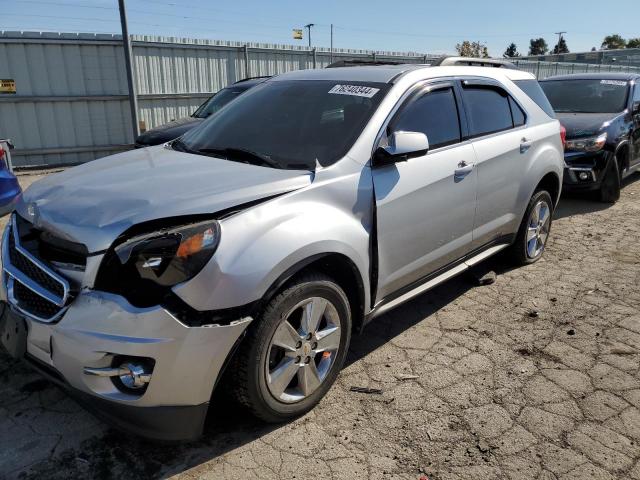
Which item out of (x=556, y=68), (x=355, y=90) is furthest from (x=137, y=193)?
(x=556, y=68)

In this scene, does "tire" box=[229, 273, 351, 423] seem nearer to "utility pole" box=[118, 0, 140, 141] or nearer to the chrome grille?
the chrome grille

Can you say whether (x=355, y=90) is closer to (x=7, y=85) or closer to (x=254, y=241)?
(x=254, y=241)

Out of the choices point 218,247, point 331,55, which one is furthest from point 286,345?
point 331,55

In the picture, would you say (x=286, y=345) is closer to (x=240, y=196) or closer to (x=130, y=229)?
(x=240, y=196)

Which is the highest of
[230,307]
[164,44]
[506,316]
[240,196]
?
[164,44]

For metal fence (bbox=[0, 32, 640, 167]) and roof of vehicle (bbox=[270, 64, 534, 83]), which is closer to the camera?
roof of vehicle (bbox=[270, 64, 534, 83])

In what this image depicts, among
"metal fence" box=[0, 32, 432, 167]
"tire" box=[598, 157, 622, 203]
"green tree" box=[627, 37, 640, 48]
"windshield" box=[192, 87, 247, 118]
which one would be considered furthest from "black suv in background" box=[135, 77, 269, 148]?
"green tree" box=[627, 37, 640, 48]

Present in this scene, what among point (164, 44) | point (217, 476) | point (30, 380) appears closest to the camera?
point (217, 476)

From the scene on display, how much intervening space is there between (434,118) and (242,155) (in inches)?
53.4

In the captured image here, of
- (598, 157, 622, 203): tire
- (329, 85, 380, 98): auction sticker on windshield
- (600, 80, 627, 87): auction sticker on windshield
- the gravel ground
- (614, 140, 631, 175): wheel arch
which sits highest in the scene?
(329, 85, 380, 98): auction sticker on windshield

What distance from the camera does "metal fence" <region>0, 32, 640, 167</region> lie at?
10.5 meters

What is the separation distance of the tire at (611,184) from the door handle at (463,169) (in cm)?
458

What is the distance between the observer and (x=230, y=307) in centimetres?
229

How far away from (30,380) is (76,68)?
31.4 ft
